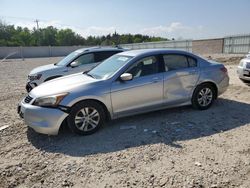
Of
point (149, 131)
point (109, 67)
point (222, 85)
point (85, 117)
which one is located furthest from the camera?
point (222, 85)

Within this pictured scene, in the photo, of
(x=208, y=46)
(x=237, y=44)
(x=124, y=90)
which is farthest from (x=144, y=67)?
(x=208, y=46)

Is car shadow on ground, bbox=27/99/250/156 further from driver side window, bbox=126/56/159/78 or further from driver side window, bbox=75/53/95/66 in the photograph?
driver side window, bbox=75/53/95/66

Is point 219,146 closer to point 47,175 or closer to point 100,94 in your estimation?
point 100,94

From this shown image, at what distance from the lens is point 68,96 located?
172 inches

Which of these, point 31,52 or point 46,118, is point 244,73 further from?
point 31,52

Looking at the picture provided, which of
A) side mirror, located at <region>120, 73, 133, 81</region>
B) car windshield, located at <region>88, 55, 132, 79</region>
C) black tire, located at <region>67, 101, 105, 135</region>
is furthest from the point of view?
car windshield, located at <region>88, 55, 132, 79</region>

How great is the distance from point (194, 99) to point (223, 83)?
941 mm

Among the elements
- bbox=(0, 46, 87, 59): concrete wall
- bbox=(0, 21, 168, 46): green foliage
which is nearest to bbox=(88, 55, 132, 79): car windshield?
bbox=(0, 46, 87, 59): concrete wall

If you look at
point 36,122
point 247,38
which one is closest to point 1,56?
point 247,38

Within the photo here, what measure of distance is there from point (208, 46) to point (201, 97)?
28.7 meters

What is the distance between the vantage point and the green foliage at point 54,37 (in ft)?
267

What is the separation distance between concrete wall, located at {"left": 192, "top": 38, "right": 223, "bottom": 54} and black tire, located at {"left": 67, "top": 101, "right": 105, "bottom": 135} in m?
28.7

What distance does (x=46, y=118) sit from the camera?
14.0 ft

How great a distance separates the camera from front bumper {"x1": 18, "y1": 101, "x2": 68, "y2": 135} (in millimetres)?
4281
